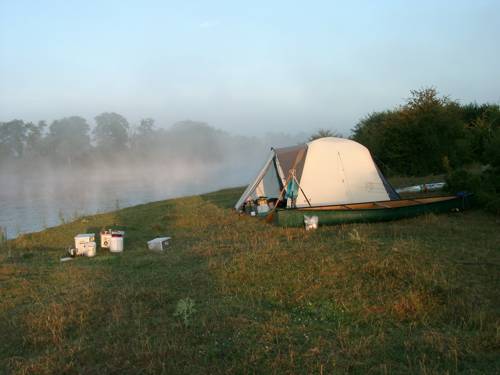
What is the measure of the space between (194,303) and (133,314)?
642 millimetres

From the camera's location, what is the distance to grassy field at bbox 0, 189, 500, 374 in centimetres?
379

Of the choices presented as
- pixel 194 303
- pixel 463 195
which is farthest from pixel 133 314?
pixel 463 195

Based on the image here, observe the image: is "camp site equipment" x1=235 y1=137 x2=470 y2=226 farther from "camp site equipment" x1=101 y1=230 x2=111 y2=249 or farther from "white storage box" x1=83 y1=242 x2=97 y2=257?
"white storage box" x1=83 y1=242 x2=97 y2=257

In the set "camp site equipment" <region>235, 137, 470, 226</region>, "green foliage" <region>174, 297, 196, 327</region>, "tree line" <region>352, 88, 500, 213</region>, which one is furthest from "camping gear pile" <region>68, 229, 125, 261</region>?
"tree line" <region>352, 88, 500, 213</region>

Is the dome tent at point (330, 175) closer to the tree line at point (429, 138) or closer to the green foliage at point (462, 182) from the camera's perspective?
the green foliage at point (462, 182)

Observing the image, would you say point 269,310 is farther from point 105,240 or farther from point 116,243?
point 105,240

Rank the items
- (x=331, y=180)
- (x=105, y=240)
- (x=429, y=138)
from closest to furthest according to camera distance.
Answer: (x=105, y=240)
(x=331, y=180)
(x=429, y=138)

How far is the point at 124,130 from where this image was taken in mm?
77250

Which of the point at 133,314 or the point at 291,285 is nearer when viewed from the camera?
the point at 133,314

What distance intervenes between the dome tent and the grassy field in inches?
152

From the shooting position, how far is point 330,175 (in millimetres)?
12266

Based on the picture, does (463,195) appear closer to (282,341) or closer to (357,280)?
(357,280)

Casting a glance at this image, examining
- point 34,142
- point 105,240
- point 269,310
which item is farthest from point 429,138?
point 34,142

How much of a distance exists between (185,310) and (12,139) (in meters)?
68.1
